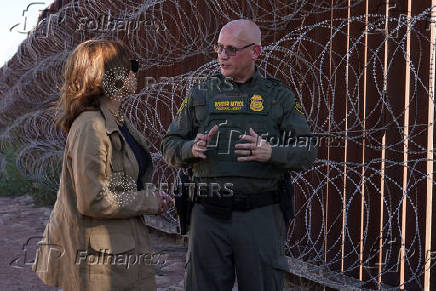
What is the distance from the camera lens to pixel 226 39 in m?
2.67

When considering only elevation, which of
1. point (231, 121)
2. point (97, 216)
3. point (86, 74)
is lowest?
point (97, 216)

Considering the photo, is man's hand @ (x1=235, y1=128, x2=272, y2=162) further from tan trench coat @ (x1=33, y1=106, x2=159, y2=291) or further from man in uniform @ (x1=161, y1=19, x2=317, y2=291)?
tan trench coat @ (x1=33, y1=106, x2=159, y2=291)

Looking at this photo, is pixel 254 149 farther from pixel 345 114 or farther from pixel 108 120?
pixel 345 114

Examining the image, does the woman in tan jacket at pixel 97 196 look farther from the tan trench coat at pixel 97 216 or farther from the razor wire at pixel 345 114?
the razor wire at pixel 345 114

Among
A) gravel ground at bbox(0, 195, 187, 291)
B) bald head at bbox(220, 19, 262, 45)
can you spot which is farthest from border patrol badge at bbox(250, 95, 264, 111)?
gravel ground at bbox(0, 195, 187, 291)

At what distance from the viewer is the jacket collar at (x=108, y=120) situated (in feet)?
7.29

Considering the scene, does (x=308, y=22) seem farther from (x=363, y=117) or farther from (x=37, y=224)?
(x=37, y=224)

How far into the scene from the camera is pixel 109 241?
223cm

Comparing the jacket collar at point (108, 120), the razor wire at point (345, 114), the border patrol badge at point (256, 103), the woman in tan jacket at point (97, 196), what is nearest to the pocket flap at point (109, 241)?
the woman in tan jacket at point (97, 196)

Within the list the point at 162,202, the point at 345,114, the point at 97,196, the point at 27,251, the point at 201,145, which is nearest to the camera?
the point at 97,196

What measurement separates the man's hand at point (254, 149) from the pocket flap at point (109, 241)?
0.60 meters

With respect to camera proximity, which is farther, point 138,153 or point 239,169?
point 239,169

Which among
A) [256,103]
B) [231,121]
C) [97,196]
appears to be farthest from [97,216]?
[256,103]

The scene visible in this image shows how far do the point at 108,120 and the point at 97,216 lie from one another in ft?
1.28
